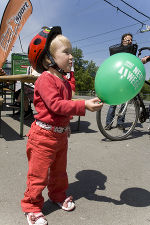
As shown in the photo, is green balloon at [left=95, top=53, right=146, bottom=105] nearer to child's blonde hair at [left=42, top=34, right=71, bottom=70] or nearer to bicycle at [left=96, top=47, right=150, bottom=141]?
child's blonde hair at [left=42, top=34, right=71, bottom=70]

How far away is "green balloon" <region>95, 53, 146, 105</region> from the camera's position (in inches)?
56.0

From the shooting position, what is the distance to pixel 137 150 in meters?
3.31

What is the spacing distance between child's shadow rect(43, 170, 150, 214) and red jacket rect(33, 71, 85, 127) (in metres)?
0.81

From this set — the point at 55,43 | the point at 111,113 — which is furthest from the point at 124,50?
the point at 55,43

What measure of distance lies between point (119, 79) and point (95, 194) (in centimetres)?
120

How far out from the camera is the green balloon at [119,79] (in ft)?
4.66

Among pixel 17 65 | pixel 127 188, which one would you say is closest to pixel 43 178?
pixel 127 188

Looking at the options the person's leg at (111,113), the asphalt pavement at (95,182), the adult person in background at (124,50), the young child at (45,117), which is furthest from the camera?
the person's leg at (111,113)

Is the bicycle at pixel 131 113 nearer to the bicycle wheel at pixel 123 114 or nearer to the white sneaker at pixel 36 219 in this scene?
the bicycle wheel at pixel 123 114

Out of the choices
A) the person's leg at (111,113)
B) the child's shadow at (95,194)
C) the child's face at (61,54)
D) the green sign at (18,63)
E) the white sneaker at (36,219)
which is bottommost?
the child's shadow at (95,194)

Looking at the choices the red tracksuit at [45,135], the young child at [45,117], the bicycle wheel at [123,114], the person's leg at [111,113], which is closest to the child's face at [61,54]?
the young child at [45,117]

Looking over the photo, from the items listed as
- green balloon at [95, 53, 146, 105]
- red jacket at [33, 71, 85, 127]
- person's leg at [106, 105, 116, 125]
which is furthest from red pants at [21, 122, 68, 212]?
person's leg at [106, 105, 116, 125]

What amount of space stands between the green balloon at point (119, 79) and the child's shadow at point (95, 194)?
3.32ft

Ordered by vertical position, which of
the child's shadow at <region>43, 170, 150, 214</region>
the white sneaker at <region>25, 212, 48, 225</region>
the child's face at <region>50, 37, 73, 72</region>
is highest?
the child's face at <region>50, 37, 73, 72</region>
